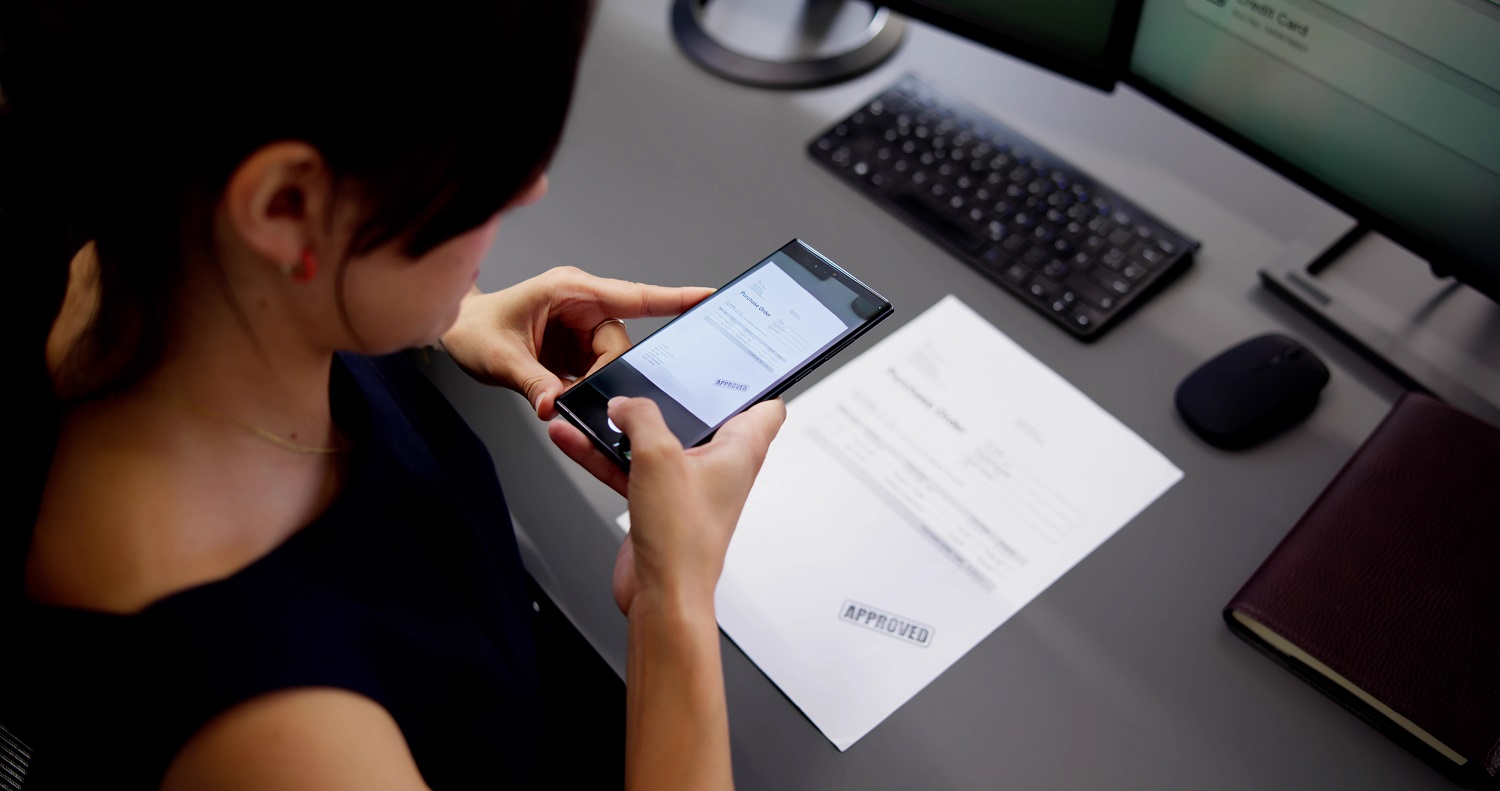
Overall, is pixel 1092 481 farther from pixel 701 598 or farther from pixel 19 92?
pixel 19 92

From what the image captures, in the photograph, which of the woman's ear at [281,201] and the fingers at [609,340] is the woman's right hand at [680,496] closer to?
the fingers at [609,340]

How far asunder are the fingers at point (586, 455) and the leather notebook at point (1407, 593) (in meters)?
0.44

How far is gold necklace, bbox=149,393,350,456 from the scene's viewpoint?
55cm

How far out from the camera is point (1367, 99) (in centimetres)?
81

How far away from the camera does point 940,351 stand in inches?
35.0

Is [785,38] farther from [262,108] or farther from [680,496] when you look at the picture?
[262,108]

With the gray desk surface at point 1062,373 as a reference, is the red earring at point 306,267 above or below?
above

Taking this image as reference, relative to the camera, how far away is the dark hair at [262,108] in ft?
1.30

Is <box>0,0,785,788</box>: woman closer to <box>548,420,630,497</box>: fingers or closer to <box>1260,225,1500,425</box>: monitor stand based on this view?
<box>548,420,630,497</box>: fingers

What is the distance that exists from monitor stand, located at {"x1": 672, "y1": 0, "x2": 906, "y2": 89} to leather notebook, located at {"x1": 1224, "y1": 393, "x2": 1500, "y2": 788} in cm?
62

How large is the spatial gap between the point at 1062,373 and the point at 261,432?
61 centimetres

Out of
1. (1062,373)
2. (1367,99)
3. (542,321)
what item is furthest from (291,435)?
(1367,99)

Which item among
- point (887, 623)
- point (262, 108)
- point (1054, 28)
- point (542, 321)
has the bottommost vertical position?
point (887, 623)

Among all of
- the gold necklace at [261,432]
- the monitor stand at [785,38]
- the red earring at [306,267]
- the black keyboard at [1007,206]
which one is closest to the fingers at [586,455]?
the gold necklace at [261,432]
